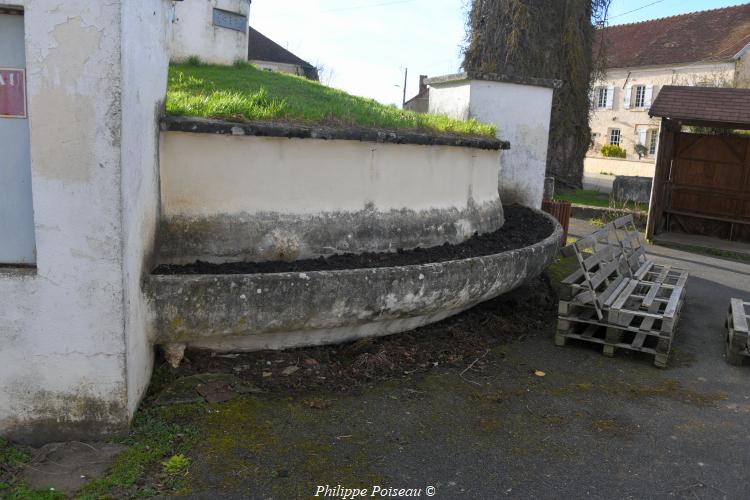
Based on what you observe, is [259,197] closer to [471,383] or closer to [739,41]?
[471,383]

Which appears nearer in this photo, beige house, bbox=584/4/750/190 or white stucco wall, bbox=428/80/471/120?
white stucco wall, bbox=428/80/471/120

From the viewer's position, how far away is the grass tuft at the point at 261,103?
5.30 m

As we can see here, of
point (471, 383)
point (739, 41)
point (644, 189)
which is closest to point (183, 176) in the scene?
point (471, 383)

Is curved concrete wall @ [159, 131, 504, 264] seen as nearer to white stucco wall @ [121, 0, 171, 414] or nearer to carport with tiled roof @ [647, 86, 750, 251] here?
white stucco wall @ [121, 0, 171, 414]

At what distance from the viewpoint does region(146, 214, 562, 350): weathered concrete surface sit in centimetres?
441

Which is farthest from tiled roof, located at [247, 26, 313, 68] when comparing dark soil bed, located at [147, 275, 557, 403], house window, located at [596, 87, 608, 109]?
dark soil bed, located at [147, 275, 557, 403]

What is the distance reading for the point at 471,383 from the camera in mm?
5180

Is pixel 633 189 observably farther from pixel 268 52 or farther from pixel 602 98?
pixel 602 98

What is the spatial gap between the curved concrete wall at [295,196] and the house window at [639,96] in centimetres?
Result: 3849

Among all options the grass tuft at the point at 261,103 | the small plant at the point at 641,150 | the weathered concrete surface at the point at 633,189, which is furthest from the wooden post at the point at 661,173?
the small plant at the point at 641,150

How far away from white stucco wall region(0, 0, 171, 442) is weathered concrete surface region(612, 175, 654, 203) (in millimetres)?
18013

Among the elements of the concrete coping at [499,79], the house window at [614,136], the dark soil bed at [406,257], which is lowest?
the dark soil bed at [406,257]

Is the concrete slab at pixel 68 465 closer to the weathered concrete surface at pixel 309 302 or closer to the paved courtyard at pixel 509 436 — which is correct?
the paved courtyard at pixel 509 436

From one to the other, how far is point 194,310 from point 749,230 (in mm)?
13418
